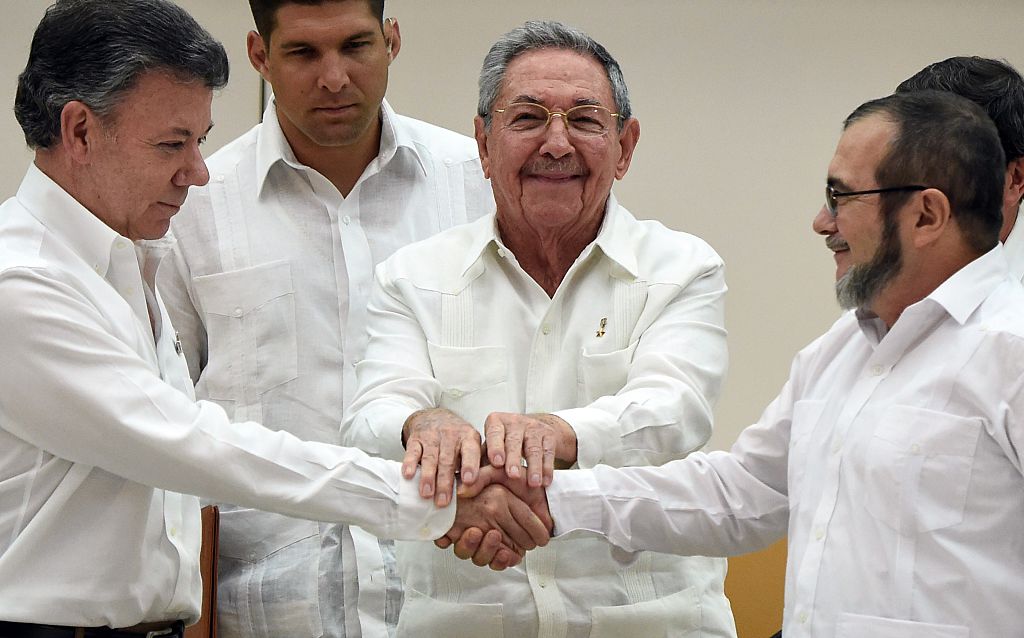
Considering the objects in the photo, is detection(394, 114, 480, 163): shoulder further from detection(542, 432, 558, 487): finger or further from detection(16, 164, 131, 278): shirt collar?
detection(16, 164, 131, 278): shirt collar

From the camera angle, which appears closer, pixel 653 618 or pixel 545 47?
pixel 653 618

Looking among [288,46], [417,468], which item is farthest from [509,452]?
[288,46]

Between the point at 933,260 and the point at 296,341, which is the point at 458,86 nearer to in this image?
the point at 296,341

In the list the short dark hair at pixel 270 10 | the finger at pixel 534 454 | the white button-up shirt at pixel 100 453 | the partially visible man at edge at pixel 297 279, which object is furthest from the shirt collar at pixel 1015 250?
the short dark hair at pixel 270 10

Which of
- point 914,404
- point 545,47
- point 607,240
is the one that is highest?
point 545,47

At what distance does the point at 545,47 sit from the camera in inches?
110

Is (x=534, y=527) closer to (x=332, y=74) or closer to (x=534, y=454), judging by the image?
(x=534, y=454)

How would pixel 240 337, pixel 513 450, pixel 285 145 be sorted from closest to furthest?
1. pixel 513 450
2. pixel 240 337
3. pixel 285 145

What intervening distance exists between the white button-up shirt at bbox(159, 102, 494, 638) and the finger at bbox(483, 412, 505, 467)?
0.49m

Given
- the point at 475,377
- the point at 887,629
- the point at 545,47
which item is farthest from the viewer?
the point at 545,47

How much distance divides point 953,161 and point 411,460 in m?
1.10

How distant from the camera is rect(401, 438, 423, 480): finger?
248cm


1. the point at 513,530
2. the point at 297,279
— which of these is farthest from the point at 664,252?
the point at 297,279

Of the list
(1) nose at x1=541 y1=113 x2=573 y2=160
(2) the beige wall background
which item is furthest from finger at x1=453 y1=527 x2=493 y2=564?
(2) the beige wall background
